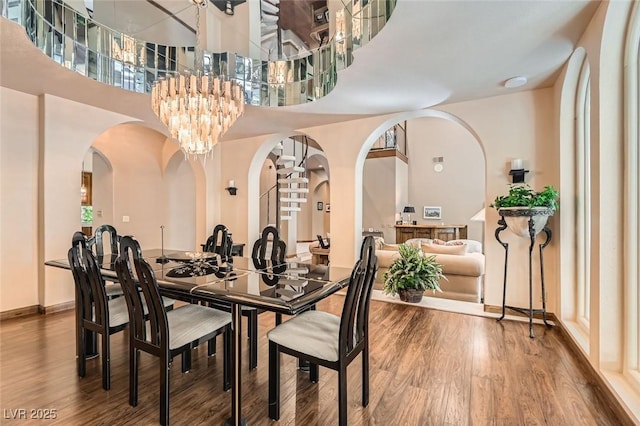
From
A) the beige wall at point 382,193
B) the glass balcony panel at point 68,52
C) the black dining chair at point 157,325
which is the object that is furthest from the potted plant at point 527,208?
the beige wall at point 382,193

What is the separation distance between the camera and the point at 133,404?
1953 mm

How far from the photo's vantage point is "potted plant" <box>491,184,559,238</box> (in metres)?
3.00

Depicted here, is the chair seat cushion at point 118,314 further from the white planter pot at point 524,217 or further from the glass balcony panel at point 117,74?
the white planter pot at point 524,217

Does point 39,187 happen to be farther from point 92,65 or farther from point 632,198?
point 632,198

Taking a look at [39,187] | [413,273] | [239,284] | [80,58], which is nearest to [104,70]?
[80,58]

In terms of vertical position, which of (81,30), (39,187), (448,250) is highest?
(81,30)

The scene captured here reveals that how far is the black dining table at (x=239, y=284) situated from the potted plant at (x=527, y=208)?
187 centimetres

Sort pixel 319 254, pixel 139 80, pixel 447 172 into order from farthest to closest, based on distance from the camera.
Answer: pixel 447 172 < pixel 319 254 < pixel 139 80

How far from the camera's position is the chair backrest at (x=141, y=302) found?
1.76 meters

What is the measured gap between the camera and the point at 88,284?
7.47ft

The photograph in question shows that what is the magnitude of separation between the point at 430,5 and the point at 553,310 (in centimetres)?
335

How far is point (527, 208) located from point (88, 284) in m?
3.84

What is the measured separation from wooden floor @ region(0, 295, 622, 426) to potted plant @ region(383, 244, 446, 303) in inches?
37.4

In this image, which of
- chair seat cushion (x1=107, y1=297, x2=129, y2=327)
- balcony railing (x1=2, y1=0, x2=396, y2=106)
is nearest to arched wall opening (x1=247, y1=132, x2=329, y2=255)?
balcony railing (x1=2, y1=0, x2=396, y2=106)
